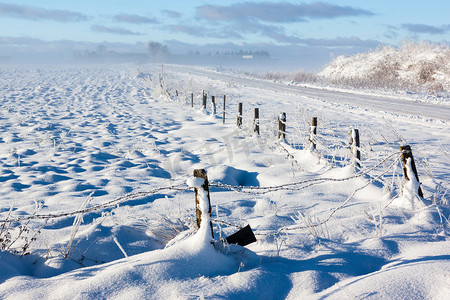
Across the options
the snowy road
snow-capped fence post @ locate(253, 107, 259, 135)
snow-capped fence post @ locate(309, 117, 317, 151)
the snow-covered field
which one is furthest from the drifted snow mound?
snow-capped fence post @ locate(309, 117, 317, 151)

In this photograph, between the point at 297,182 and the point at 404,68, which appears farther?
the point at 404,68

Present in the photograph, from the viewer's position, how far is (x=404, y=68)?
2203 cm

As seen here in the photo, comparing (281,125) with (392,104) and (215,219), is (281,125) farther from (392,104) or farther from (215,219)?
(392,104)

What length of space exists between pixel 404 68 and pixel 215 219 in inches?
894

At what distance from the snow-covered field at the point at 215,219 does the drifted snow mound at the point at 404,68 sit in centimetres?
1120

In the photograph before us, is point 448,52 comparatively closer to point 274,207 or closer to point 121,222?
point 274,207

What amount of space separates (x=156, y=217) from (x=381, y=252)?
7.59 ft

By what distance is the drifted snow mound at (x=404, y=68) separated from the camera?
1878 centimetres

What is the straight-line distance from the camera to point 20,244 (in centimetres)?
340

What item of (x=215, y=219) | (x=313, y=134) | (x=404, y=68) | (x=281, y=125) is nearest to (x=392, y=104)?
(x=281, y=125)

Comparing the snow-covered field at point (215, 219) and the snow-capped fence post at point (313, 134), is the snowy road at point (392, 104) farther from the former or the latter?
the snow-capped fence post at point (313, 134)

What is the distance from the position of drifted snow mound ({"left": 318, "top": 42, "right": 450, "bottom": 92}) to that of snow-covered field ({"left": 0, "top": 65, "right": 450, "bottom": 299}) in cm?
1120

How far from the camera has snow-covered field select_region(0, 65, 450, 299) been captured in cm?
257

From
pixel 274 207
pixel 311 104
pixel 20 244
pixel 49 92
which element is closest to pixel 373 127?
pixel 311 104
